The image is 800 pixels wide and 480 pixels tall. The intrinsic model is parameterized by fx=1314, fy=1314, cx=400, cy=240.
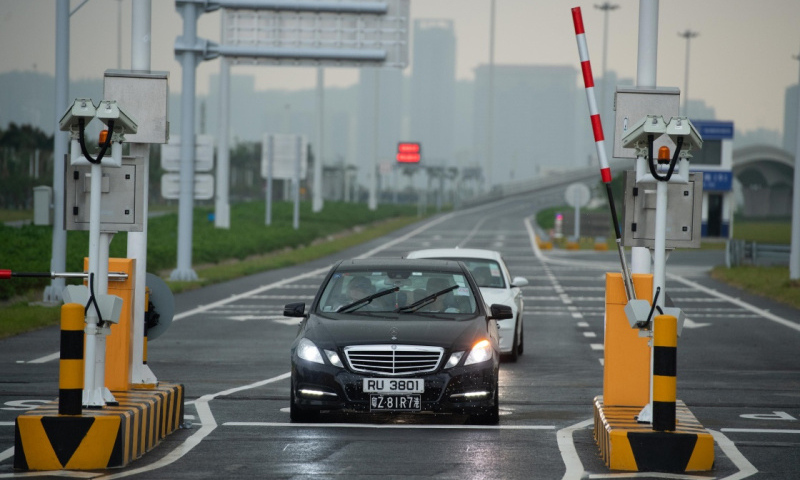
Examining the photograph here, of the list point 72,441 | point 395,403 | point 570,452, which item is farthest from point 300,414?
point 72,441

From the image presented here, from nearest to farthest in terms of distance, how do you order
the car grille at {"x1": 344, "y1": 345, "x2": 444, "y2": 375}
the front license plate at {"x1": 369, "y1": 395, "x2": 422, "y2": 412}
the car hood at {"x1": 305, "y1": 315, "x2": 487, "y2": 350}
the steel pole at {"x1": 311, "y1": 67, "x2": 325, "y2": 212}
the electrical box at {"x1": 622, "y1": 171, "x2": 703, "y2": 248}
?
the electrical box at {"x1": 622, "y1": 171, "x2": 703, "y2": 248}
the front license plate at {"x1": 369, "y1": 395, "x2": 422, "y2": 412}
the car grille at {"x1": 344, "y1": 345, "x2": 444, "y2": 375}
the car hood at {"x1": 305, "y1": 315, "x2": 487, "y2": 350}
the steel pole at {"x1": 311, "y1": 67, "x2": 325, "y2": 212}

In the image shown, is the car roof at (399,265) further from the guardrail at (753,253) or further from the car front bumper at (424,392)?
the guardrail at (753,253)

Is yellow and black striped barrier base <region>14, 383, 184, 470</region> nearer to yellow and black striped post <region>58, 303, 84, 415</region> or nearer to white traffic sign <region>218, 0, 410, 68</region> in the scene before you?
yellow and black striped post <region>58, 303, 84, 415</region>

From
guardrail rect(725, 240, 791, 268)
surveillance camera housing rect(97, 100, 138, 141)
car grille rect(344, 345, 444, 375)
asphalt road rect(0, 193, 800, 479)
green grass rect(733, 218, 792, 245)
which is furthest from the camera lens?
green grass rect(733, 218, 792, 245)

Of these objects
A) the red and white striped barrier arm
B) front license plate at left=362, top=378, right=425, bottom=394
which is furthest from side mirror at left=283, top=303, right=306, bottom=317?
the red and white striped barrier arm

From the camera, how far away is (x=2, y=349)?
57.0ft

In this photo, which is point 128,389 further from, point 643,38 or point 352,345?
point 643,38

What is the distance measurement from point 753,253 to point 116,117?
36.4 meters

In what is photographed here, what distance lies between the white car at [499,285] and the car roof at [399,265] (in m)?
3.68

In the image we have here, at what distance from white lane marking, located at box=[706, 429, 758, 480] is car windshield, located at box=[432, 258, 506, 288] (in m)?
6.76

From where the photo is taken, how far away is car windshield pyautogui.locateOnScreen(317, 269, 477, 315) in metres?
11.8

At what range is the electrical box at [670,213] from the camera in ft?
31.7

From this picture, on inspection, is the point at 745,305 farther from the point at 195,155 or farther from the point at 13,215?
the point at 13,215

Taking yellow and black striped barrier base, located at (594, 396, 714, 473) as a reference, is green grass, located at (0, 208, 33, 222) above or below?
above
